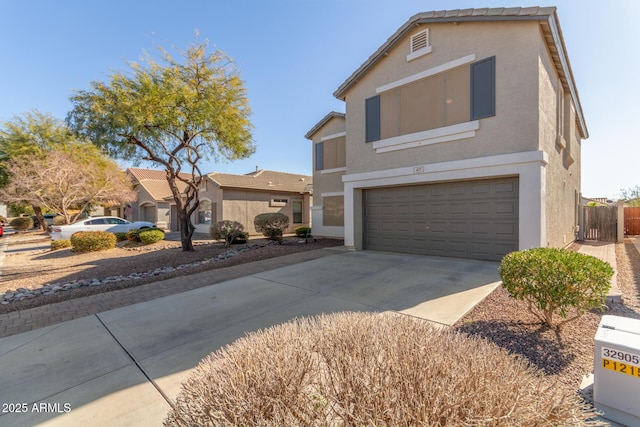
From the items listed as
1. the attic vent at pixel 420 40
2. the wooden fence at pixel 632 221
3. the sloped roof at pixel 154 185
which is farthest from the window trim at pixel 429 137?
the sloped roof at pixel 154 185

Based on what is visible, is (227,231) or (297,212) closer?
(227,231)

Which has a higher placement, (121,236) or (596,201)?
(596,201)

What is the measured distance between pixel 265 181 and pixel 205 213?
5317mm

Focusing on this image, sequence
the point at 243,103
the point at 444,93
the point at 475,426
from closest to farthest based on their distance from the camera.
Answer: the point at 475,426, the point at 444,93, the point at 243,103

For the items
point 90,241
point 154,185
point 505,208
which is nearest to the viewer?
point 505,208

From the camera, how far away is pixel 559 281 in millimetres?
3561

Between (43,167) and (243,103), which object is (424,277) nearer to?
(243,103)

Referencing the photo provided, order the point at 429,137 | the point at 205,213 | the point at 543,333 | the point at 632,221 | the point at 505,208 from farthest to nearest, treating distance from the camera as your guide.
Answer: the point at 205,213 < the point at 632,221 < the point at 429,137 < the point at 505,208 < the point at 543,333

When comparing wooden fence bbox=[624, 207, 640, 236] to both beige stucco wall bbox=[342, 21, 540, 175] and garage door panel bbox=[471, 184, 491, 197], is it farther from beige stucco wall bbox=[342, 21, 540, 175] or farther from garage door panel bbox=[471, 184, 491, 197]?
beige stucco wall bbox=[342, 21, 540, 175]

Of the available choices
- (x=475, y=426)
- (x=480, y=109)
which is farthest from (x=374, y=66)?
(x=475, y=426)

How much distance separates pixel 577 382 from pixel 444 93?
8.32m

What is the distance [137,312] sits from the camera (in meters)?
5.27

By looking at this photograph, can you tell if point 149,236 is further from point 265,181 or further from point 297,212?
point 297,212

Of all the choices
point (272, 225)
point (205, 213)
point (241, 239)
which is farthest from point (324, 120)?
point (205, 213)
